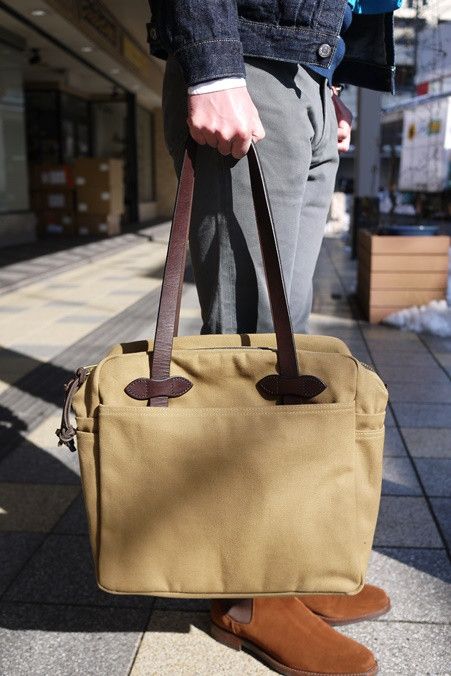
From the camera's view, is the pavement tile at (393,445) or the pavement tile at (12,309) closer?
the pavement tile at (393,445)

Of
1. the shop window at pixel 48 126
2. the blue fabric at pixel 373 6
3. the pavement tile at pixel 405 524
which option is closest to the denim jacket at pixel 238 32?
the blue fabric at pixel 373 6

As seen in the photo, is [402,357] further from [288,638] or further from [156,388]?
[156,388]

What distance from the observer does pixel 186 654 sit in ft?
4.65

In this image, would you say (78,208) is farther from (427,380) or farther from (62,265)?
(427,380)

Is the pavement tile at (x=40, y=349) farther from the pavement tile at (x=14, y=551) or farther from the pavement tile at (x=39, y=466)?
the pavement tile at (x=14, y=551)

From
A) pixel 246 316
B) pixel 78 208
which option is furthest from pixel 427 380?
pixel 78 208

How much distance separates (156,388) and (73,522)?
98 centimetres

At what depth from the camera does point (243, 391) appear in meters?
1.22

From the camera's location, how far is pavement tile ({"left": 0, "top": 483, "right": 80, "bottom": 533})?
6.59 feet

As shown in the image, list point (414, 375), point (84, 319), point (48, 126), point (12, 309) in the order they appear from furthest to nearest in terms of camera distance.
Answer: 1. point (48, 126)
2. point (12, 309)
3. point (84, 319)
4. point (414, 375)

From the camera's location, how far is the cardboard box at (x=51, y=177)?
13.3 meters

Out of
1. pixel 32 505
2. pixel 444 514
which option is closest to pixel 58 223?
pixel 32 505

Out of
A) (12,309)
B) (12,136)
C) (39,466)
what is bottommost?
(12,309)

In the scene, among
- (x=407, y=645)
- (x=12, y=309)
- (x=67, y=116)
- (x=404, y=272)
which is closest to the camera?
(x=407, y=645)
